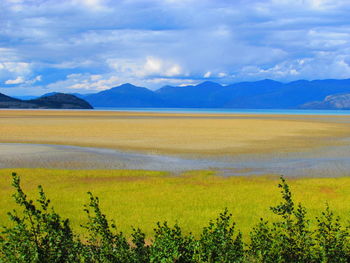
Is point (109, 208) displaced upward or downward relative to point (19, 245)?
downward

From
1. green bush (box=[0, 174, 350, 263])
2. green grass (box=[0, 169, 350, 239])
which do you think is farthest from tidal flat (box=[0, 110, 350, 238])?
green bush (box=[0, 174, 350, 263])

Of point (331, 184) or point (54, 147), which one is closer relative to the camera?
point (331, 184)

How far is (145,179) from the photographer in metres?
26.1

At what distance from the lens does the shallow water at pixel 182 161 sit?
30.2m

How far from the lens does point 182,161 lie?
3409cm

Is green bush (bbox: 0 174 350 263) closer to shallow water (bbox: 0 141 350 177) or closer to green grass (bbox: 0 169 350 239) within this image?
green grass (bbox: 0 169 350 239)

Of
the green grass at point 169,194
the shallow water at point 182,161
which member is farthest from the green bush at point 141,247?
the shallow water at point 182,161

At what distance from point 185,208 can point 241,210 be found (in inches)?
90.1

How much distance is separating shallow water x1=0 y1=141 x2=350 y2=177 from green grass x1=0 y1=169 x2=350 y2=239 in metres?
2.42

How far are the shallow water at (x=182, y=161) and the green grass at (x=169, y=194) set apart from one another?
7.95ft

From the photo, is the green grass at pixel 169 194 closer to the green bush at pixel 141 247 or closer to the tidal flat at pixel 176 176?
the tidal flat at pixel 176 176

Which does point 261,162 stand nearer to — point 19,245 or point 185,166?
point 185,166

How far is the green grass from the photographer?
1769cm

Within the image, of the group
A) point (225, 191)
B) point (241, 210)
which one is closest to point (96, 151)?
point (225, 191)
